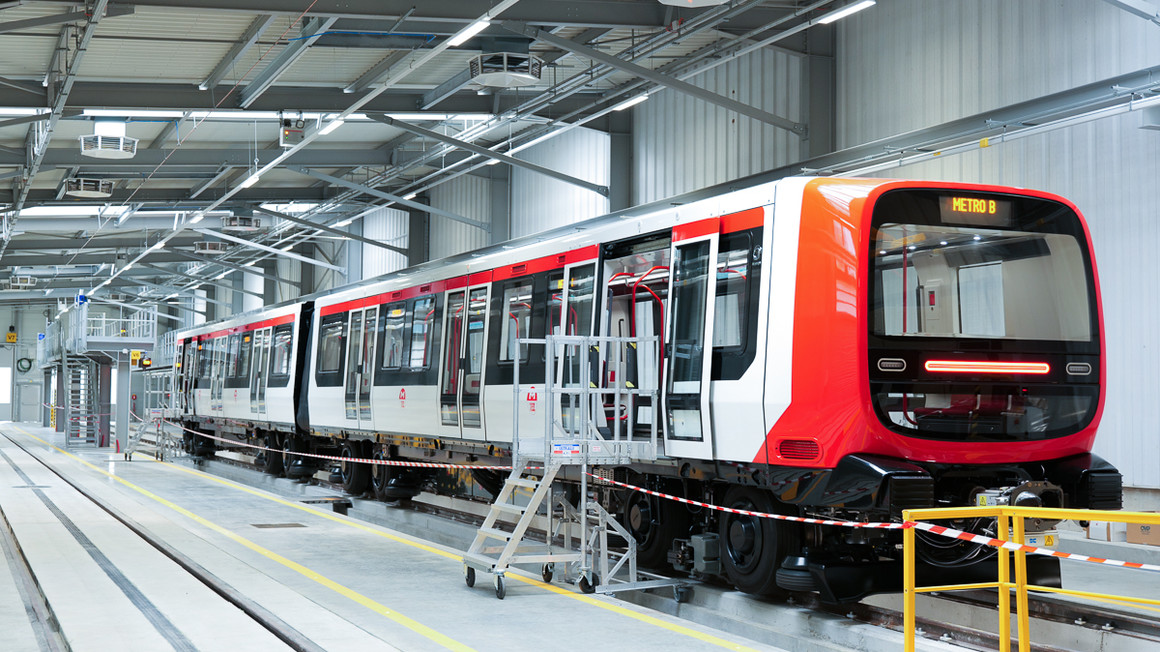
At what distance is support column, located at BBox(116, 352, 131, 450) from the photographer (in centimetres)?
2978

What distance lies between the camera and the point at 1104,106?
10656 millimetres

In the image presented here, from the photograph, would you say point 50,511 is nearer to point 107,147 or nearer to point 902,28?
point 107,147

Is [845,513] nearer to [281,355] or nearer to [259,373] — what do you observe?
[281,355]

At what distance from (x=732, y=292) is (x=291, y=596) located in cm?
390

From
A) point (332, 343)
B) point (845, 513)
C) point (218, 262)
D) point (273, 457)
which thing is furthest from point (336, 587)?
point (218, 262)

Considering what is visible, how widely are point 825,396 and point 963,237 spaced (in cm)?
160

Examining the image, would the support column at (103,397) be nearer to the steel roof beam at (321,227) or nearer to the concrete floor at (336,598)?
the steel roof beam at (321,227)

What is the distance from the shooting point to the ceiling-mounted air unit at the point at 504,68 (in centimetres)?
1412

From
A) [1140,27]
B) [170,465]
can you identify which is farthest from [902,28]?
[170,465]

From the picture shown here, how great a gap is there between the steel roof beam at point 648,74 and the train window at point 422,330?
357cm

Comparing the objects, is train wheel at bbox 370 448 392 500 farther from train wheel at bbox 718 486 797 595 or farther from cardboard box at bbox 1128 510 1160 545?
cardboard box at bbox 1128 510 1160 545

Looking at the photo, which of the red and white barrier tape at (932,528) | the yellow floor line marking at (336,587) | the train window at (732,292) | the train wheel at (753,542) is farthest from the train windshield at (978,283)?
the yellow floor line marking at (336,587)

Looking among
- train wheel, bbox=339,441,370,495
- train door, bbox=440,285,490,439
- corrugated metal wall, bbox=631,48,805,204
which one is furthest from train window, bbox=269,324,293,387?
train door, bbox=440,285,490,439

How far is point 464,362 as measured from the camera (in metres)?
12.6
